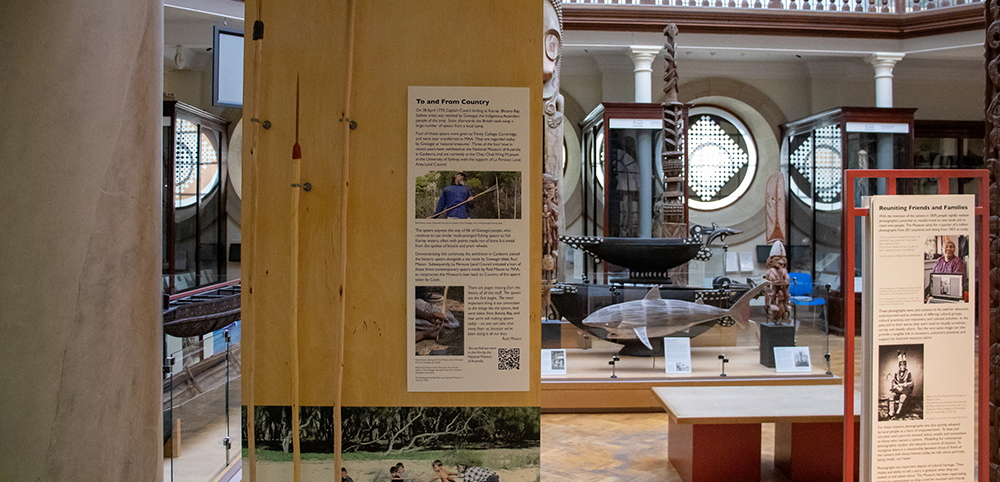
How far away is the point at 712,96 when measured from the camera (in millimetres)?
11305

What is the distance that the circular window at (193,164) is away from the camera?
342 inches

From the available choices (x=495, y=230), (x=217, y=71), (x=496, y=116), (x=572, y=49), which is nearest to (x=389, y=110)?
(x=496, y=116)

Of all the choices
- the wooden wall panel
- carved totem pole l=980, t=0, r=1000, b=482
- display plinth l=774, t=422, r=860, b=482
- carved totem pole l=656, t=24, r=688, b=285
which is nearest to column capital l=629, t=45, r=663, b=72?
carved totem pole l=656, t=24, r=688, b=285

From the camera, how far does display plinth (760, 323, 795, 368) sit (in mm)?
5402

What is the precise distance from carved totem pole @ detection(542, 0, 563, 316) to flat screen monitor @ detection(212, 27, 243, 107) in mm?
2113

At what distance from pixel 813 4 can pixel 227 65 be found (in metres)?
8.86

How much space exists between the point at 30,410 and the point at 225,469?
1.71 m

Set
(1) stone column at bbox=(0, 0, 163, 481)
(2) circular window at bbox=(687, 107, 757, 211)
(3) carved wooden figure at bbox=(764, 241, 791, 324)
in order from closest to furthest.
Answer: (1) stone column at bbox=(0, 0, 163, 481), (3) carved wooden figure at bbox=(764, 241, 791, 324), (2) circular window at bbox=(687, 107, 757, 211)

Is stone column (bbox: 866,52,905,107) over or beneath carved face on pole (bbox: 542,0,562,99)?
over

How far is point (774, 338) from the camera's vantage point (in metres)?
5.42

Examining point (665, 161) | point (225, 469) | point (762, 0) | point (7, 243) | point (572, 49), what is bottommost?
point (225, 469)

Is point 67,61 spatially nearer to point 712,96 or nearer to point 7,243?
point 7,243

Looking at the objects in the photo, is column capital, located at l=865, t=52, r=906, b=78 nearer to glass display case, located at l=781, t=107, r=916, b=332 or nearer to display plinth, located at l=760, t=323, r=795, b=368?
glass display case, located at l=781, t=107, r=916, b=332

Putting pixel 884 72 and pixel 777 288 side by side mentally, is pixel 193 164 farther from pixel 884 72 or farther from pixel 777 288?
pixel 884 72
